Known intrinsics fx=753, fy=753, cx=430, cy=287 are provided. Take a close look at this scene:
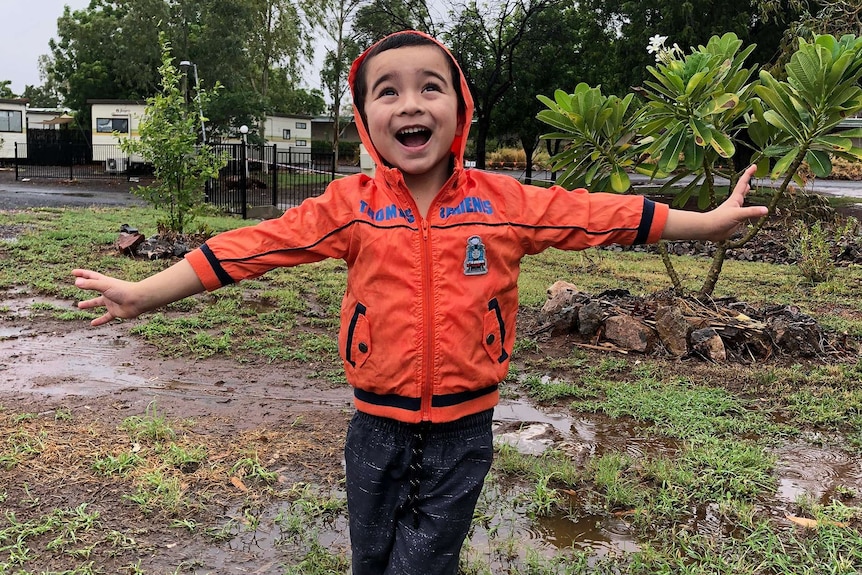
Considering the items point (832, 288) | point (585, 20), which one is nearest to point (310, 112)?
point (585, 20)

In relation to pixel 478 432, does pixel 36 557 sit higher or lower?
lower

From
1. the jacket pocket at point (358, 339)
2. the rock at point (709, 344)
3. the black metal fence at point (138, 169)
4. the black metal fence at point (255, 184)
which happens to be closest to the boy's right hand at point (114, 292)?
the jacket pocket at point (358, 339)

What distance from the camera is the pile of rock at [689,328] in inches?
213

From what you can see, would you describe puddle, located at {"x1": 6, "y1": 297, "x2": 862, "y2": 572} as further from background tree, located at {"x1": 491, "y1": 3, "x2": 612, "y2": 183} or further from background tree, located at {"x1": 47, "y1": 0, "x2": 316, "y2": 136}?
background tree, located at {"x1": 47, "y1": 0, "x2": 316, "y2": 136}

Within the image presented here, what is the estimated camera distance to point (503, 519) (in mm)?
2980

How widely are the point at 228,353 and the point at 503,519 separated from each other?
285 cm

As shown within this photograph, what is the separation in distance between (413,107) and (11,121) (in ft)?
117

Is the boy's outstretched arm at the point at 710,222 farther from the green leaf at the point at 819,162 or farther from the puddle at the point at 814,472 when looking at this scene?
the green leaf at the point at 819,162

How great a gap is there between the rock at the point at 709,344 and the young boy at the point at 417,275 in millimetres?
3430

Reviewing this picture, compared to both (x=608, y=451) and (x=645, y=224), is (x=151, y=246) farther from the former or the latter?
(x=645, y=224)

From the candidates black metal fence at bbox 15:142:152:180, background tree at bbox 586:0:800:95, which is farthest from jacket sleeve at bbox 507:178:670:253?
black metal fence at bbox 15:142:152:180

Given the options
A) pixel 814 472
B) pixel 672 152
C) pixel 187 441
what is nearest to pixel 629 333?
pixel 672 152

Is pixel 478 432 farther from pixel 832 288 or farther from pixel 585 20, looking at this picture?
pixel 585 20

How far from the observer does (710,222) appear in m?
2.10
